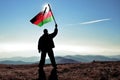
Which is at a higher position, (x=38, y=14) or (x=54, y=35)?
(x=38, y=14)

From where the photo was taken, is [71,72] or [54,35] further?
[71,72]

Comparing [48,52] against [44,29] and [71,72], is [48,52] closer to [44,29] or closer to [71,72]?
[44,29]

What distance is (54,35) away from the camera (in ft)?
55.7

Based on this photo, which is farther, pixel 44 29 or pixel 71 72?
pixel 71 72

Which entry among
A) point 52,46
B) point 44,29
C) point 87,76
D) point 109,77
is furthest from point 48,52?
point 109,77

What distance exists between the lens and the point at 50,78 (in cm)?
1650

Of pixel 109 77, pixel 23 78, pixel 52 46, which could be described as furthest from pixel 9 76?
pixel 109 77

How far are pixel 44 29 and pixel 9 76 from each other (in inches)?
170

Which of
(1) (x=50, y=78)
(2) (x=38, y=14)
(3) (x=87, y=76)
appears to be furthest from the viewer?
(2) (x=38, y=14)

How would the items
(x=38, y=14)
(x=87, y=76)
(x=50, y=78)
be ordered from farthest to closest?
(x=38, y=14) < (x=87, y=76) < (x=50, y=78)

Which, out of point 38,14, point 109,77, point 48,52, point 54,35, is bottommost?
point 109,77

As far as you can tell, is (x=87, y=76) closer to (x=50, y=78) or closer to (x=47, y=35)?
(x=50, y=78)

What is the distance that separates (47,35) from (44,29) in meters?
0.45

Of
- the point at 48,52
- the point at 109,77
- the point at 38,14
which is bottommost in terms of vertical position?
the point at 109,77
